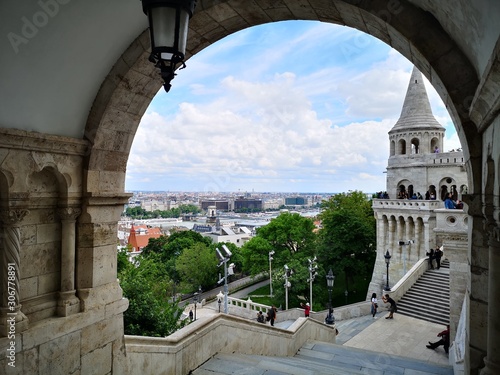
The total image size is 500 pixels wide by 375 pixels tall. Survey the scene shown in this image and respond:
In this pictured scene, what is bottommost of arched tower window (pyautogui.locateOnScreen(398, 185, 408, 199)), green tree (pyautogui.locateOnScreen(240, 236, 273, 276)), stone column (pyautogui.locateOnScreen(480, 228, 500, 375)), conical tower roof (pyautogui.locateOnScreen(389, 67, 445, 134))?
green tree (pyautogui.locateOnScreen(240, 236, 273, 276))

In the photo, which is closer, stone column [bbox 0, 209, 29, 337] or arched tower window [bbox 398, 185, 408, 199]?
stone column [bbox 0, 209, 29, 337]

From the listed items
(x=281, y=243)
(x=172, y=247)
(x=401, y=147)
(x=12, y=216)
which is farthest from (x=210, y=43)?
(x=172, y=247)

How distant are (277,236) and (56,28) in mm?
32676

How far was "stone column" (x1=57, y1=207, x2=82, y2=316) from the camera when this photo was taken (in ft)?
12.6

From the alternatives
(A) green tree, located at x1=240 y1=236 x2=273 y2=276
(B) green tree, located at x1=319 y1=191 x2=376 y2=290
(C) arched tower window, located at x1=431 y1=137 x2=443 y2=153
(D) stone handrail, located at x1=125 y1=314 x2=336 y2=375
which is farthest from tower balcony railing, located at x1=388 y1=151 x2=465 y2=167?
(D) stone handrail, located at x1=125 y1=314 x2=336 y2=375

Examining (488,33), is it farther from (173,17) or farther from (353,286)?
(353,286)

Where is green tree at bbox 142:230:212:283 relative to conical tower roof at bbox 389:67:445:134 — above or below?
below

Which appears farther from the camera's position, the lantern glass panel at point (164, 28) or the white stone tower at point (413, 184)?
the white stone tower at point (413, 184)

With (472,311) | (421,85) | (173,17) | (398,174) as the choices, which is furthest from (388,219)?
(173,17)

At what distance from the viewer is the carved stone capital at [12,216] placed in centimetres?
329

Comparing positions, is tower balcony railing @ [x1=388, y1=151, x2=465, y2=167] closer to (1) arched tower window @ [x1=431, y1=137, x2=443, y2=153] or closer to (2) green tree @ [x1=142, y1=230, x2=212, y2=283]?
(1) arched tower window @ [x1=431, y1=137, x2=443, y2=153]

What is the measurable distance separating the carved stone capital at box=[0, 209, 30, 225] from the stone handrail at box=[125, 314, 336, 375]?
2051 millimetres

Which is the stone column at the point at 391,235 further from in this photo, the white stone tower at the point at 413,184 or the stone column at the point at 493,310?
the stone column at the point at 493,310

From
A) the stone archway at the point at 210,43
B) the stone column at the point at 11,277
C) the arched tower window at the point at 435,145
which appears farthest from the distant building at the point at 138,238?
the stone column at the point at 11,277
